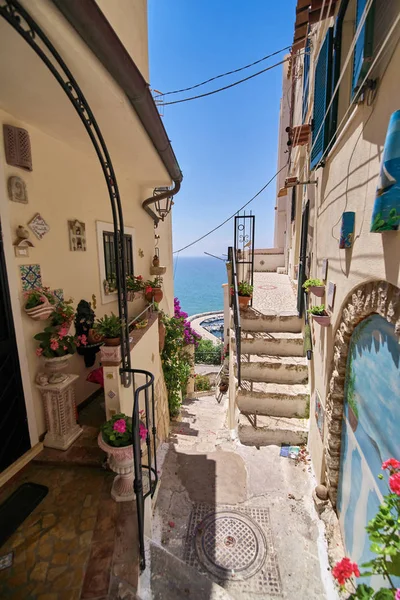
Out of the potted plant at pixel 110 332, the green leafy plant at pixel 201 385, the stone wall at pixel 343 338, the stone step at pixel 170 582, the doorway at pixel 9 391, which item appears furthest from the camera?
the green leafy plant at pixel 201 385

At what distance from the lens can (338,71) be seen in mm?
3084

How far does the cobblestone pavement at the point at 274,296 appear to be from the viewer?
240 inches

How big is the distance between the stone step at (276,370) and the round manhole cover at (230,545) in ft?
7.24

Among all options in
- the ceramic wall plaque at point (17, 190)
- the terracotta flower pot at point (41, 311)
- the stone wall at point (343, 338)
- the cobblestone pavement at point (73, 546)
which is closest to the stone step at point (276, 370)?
the stone wall at point (343, 338)

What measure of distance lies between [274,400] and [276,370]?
1.85 ft

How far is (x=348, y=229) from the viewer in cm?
245

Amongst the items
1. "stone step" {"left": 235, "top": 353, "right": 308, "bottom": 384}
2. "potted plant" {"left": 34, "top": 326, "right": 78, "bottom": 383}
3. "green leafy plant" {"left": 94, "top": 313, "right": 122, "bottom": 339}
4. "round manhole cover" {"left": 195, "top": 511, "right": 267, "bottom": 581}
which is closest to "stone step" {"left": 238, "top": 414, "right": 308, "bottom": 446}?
"stone step" {"left": 235, "top": 353, "right": 308, "bottom": 384}

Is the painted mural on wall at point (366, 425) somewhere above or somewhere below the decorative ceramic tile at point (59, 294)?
below

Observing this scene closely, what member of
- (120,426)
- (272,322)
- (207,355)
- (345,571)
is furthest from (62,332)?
(207,355)

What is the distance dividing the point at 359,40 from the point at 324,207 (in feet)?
5.91

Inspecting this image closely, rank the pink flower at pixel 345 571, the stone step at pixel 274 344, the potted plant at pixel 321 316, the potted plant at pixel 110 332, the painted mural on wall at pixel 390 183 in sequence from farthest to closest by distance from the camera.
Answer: the stone step at pixel 274 344 → the potted plant at pixel 321 316 → the potted plant at pixel 110 332 → the painted mural on wall at pixel 390 183 → the pink flower at pixel 345 571

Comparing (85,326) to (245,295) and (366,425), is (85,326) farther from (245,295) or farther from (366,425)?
(245,295)

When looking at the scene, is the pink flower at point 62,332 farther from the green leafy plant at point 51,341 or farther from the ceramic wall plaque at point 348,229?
the ceramic wall plaque at point 348,229

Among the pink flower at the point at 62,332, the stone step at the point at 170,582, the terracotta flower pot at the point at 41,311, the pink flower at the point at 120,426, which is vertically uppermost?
the terracotta flower pot at the point at 41,311
